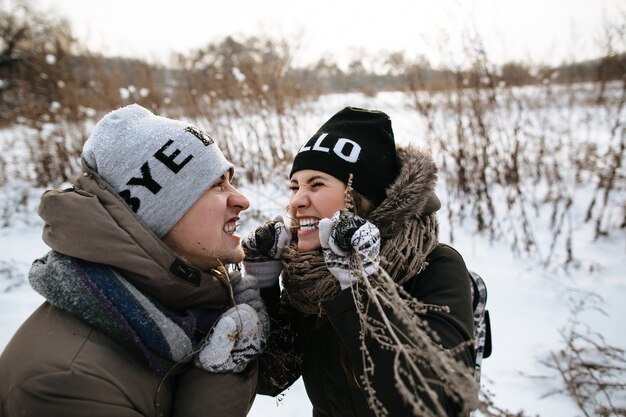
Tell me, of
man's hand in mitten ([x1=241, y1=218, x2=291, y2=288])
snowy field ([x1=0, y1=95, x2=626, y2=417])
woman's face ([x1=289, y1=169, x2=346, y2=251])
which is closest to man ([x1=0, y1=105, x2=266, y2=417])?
man's hand in mitten ([x1=241, y1=218, x2=291, y2=288])

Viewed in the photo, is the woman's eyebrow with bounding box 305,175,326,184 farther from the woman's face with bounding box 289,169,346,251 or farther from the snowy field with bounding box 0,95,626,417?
the snowy field with bounding box 0,95,626,417

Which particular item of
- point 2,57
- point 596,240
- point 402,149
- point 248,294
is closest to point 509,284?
point 596,240

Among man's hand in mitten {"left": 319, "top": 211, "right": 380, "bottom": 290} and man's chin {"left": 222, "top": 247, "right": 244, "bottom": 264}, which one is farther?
man's chin {"left": 222, "top": 247, "right": 244, "bottom": 264}

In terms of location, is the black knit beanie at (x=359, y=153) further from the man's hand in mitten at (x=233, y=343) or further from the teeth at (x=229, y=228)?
the man's hand in mitten at (x=233, y=343)

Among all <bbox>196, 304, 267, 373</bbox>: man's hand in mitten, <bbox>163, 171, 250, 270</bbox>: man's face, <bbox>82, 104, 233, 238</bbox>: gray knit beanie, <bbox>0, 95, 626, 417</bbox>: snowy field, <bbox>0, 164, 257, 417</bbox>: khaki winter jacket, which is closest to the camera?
<bbox>0, 164, 257, 417</bbox>: khaki winter jacket

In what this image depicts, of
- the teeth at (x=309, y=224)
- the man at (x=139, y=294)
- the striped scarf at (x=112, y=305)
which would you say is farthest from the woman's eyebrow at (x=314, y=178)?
the striped scarf at (x=112, y=305)

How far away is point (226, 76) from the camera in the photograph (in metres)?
7.07

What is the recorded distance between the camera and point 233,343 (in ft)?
4.37

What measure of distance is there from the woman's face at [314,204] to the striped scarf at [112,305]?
0.69 m

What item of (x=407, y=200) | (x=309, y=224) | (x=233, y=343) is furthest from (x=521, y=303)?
(x=233, y=343)

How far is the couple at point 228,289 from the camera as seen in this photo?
1066 mm

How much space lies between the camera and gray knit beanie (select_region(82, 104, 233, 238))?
1432 mm

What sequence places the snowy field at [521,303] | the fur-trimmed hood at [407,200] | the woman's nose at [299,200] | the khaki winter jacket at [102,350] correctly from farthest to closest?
the snowy field at [521,303], the woman's nose at [299,200], the fur-trimmed hood at [407,200], the khaki winter jacket at [102,350]

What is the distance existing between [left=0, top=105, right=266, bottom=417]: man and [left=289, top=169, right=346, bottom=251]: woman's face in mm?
277
